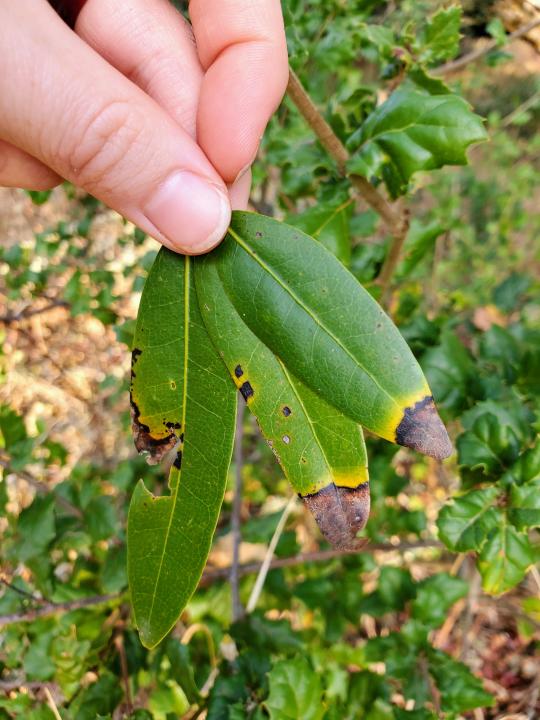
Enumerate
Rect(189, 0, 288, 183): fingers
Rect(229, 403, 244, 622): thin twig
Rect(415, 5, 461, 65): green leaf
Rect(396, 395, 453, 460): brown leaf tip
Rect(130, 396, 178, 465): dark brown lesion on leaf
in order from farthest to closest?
Rect(229, 403, 244, 622): thin twig
Rect(415, 5, 461, 65): green leaf
Rect(189, 0, 288, 183): fingers
Rect(130, 396, 178, 465): dark brown lesion on leaf
Rect(396, 395, 453, 460): brown leaf tip

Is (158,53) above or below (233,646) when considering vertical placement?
above

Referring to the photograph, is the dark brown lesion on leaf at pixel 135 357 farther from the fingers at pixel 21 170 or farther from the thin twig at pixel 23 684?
the thin twig at pixel 23 684

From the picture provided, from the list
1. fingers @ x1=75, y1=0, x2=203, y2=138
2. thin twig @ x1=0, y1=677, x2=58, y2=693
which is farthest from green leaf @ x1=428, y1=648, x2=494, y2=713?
fingers @ x1=75, y1=0, x2=203, y2=138

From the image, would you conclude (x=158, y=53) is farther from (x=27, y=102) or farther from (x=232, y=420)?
(x=232, y=420)

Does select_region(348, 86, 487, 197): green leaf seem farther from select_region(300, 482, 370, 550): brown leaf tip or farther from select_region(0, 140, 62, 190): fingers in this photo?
select_region(0, 140, 62, 190): fingers

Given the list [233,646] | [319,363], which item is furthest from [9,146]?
[233,646]

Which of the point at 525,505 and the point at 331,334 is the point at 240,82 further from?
the point at 525,505

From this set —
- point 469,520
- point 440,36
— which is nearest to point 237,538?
point 469,520
